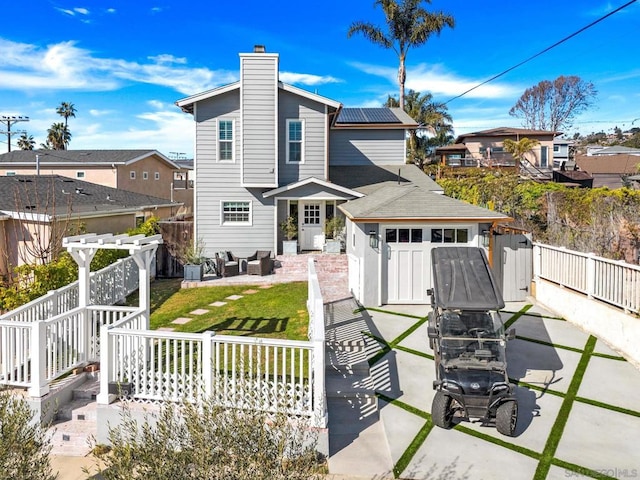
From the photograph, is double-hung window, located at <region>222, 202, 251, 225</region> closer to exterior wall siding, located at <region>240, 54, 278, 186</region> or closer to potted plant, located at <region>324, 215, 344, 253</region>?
exterior wall siding, located at <region>240, 54, 278, 186</region>

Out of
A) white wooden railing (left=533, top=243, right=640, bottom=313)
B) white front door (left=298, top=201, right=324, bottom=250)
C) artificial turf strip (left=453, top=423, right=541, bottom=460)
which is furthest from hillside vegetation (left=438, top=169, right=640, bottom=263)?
artificial turf strip (left=453, top=423, right=541, bottom=460)

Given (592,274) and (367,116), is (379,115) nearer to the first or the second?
(367,116)

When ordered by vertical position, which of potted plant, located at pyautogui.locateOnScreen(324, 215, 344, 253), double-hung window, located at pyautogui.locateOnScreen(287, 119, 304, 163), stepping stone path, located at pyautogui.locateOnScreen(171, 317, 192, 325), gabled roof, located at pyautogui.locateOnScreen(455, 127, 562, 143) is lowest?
stepping stone path, located at pyautogui.locateOnScreen(171, 317, 192, 325)

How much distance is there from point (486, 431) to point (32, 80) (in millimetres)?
35352

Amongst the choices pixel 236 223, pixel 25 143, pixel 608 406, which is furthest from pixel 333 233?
pixel 25 143

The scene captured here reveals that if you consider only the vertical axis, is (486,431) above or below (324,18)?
below

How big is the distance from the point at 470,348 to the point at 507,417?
1.04 m

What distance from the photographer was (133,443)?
339cm

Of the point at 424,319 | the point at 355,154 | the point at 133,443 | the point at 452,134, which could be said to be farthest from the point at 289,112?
the point at 452,134

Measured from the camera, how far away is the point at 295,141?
56.2ft

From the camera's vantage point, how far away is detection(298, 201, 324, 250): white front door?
17234 mm

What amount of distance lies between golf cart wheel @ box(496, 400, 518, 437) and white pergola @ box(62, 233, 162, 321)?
6.13 metres

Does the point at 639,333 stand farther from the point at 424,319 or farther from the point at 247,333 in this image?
the point at 247,333

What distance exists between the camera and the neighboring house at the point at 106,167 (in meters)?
27.5
